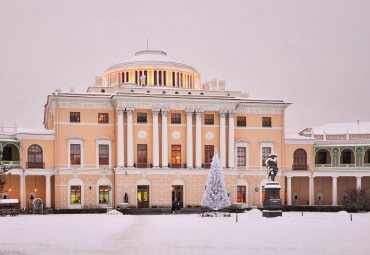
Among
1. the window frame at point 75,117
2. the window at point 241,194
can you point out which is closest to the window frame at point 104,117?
the window frame at point 75,117

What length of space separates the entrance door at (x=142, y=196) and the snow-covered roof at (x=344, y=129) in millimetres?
22516

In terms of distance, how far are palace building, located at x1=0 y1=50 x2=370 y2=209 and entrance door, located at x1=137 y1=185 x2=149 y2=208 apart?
106 millimetres

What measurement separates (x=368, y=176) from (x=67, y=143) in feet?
113

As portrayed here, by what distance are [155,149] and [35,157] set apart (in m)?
12.5

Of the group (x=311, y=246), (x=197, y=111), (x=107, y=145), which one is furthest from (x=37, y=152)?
(x=311, y=246)

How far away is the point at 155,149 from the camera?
5984cm

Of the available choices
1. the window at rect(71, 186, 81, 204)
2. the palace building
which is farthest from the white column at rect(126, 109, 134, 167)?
the window at rect(71, 186, 81, 204)

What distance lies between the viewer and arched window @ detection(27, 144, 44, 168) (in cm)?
5803

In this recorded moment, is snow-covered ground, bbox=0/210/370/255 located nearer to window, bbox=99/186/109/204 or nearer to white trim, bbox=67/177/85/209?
white trim, bbox=67/177/85/209

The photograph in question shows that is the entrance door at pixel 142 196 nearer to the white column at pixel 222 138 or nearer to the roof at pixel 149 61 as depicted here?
the white column at pixel 222 138

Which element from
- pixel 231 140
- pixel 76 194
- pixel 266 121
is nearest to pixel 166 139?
pixel 231 140

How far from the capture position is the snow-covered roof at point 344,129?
6719 centimetres

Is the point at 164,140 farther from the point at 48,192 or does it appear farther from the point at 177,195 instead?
the point at 48,192

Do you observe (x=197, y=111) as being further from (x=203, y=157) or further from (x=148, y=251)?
(x=148, y=251)
